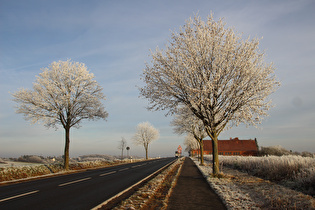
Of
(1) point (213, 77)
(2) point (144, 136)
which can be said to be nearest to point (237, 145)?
(2) point (144, 136)

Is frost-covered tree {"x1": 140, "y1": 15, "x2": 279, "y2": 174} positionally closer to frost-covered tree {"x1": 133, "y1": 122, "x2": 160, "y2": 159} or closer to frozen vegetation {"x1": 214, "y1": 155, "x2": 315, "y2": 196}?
frozen vegetation {"x1": 214, "y1": 155, "x2": 315, "y2": 196}

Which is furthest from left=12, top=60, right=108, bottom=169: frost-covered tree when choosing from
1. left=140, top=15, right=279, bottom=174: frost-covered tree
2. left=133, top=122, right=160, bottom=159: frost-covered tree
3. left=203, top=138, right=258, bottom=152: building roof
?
left=203, top=138, right=258, bottom=152: building roof

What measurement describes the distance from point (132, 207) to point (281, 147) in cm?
3564

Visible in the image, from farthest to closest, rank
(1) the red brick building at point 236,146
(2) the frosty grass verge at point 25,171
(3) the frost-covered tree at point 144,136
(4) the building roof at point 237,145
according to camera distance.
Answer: (4) the building roof at point 237,145 → (1) the red brick building at point 236,146 → (3) the frost-covered tree at point 144,136 → (2) the frosty grass verge at point 25,171

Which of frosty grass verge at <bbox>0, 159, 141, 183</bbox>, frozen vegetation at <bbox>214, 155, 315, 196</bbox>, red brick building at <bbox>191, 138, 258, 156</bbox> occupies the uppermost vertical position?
frozen vegetation at <bbox>214, 155, 315, 196</bbox>

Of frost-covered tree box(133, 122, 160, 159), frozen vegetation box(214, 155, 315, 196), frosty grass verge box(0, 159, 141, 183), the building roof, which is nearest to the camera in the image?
frozen vegetation box(214, 155, 315, 196)

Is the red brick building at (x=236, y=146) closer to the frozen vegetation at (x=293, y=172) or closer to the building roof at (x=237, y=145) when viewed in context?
the building roof at (x=237, y=145)

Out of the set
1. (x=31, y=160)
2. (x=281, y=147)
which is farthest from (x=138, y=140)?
(x=281, y=147)

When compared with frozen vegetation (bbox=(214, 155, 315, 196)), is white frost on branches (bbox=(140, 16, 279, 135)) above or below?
above

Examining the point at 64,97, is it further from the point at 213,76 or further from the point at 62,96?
the point at 213,76

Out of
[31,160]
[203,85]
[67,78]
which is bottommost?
[31,160]

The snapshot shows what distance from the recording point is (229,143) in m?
83.5

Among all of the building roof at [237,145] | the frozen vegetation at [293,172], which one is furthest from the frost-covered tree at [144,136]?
the frozen vegetation at [293,172]

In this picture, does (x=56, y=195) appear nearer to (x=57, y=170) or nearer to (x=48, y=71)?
(x=57, y=170)
